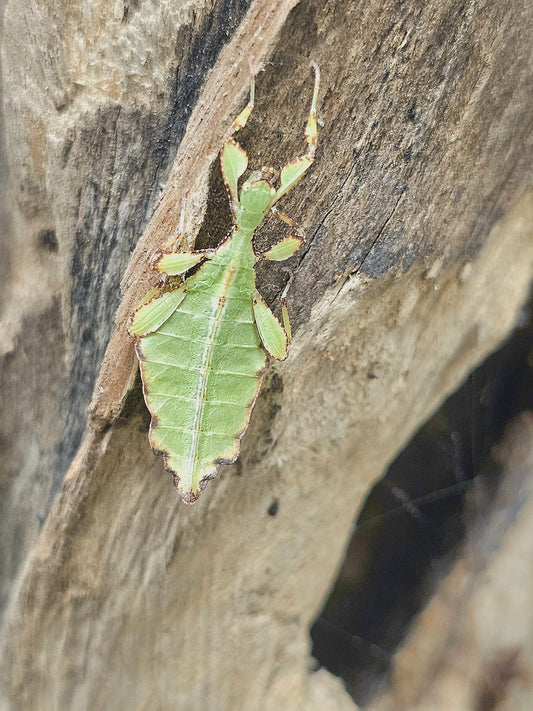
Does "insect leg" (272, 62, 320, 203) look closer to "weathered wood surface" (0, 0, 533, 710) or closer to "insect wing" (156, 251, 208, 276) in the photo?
"weathered wood surface" (0, 0, 533, 710)

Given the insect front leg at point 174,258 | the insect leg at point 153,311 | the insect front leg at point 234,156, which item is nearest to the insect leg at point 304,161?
the insect front leg at point 234,156

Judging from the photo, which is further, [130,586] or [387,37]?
[130,586]

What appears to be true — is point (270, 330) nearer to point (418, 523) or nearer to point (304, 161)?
point (304, 161)

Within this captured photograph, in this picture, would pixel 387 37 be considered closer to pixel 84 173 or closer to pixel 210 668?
pixel 84 173

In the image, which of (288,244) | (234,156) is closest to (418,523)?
(288,244)

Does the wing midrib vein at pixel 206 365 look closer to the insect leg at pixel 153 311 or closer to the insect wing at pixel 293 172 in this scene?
the insect leg at pixel 153 311

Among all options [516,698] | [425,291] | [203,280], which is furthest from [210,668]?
[425,291]
